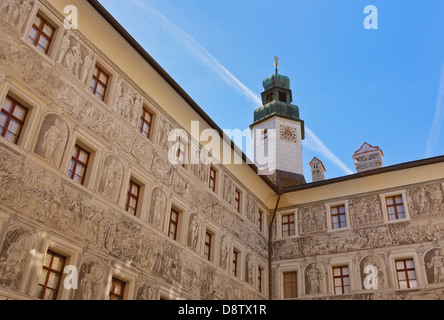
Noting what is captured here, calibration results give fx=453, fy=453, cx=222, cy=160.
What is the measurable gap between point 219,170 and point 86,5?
673cm

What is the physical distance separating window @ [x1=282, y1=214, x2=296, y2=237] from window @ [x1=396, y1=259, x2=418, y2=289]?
397cm

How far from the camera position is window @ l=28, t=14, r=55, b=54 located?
946 cm

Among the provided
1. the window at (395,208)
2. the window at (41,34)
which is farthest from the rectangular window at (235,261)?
the window at (41,34)

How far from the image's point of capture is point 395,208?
621 inches

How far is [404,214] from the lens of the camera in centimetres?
1549

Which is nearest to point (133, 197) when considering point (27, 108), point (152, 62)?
point (27, 108)

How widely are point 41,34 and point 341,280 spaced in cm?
1191

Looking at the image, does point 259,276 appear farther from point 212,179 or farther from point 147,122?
point 147,122

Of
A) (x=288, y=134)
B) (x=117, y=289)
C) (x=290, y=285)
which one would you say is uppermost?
(x=288, y=134)

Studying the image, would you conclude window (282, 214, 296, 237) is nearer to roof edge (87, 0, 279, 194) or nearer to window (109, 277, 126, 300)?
roof edge (87, 0, 279, 194)

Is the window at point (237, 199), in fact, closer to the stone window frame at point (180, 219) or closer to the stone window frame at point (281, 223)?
the stone window frame at point (281, 223)

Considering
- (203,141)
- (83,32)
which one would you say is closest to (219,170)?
(203,141)

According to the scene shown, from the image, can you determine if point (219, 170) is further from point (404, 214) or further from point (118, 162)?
point (404, 214)

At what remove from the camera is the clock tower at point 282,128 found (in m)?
27.5
